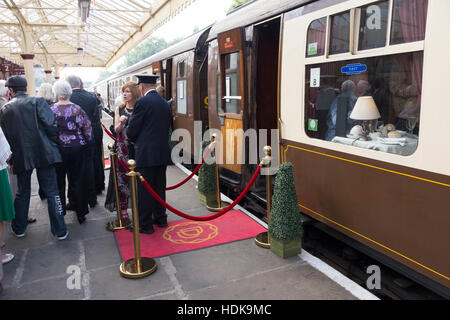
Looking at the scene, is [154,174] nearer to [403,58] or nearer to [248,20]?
[248,20]

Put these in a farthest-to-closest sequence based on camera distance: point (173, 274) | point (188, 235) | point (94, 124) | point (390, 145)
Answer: point (94, 124) < point (188, 235) < point (173, 274) < point (390, 145)

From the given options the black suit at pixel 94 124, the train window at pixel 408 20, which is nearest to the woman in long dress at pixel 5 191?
the black suit at pixel 94 124

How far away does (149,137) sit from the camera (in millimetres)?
4125

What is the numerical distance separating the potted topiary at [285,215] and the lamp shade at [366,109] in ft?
2.77

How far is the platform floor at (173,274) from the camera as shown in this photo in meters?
3.10

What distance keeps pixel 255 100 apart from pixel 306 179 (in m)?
1.45

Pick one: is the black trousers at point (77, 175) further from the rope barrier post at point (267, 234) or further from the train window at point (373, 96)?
the train window at point (373, 96)

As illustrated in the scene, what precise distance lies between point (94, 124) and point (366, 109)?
13.3ft

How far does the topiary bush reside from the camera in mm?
3621

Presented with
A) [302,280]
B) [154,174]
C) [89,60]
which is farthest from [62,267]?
[89,60]

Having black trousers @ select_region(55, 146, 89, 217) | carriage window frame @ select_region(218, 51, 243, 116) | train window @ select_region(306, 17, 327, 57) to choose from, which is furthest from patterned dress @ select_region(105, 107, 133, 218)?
train window @ select_region(306, 17, 327, 57)

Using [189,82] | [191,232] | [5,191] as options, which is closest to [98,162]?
[191,232]

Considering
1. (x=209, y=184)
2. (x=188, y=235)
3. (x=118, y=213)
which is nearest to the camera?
(x=188, y=235)

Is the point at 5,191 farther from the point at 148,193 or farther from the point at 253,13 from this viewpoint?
the point at 253,13
